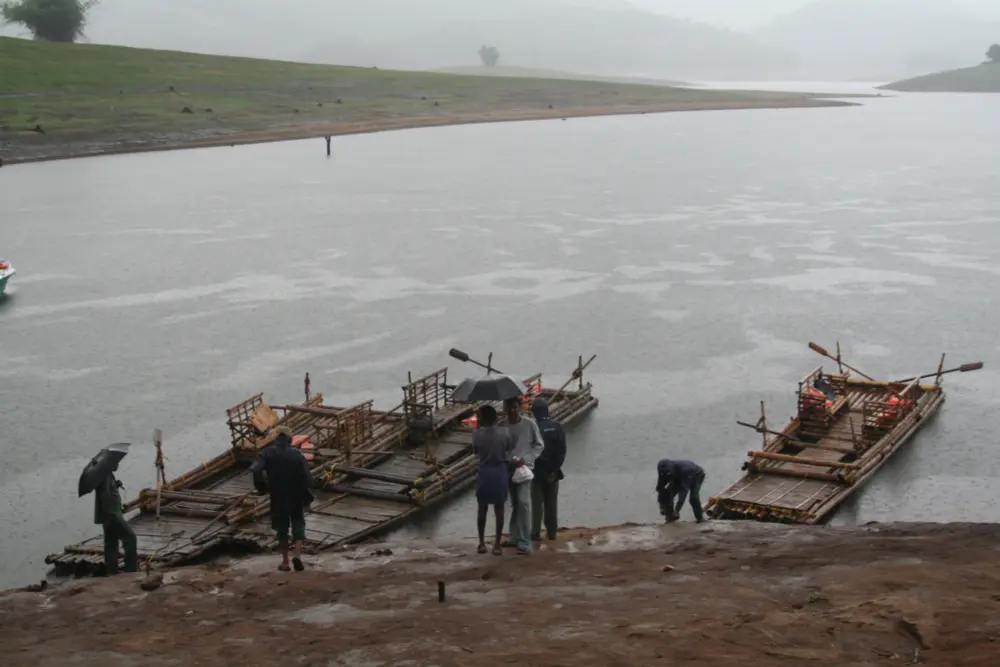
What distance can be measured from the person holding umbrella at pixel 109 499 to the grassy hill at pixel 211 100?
76.0m

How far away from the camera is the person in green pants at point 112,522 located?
15.3m

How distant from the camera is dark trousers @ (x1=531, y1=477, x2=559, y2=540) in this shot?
50.0 ft

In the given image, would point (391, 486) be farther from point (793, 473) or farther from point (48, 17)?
point (48, 17)

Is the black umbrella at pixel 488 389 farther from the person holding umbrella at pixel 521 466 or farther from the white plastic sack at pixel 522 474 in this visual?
the white plastic sack at pixel 522 474

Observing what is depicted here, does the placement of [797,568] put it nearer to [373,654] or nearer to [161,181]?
[373,654]

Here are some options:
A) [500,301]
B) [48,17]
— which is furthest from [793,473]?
[48,17]

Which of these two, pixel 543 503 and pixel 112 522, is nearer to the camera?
pixel 112 522

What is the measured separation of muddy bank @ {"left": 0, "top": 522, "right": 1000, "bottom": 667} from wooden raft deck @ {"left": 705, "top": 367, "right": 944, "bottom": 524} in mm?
7615

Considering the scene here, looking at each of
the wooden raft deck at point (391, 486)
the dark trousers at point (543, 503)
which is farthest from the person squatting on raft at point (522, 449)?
the wooden raft deck at point (391, 486)

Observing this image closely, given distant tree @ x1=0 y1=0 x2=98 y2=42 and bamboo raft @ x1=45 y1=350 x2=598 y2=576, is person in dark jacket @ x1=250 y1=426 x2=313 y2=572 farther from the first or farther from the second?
distant tree @ x1=0 y1=0 x2=98 y2=42

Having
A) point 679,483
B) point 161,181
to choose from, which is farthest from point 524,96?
point 679,483

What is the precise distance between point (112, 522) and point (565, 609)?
6.82 m

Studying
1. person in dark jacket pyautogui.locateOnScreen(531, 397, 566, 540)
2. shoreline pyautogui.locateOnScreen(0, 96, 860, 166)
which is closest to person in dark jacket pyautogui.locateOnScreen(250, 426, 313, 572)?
person in dark jacket pyautogui.locateOnScreen(531, 397, 566, 540)

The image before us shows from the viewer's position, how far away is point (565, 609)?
12.0m
